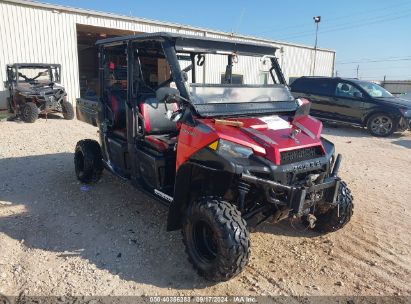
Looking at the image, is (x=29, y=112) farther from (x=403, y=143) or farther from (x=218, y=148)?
(x=403, y=143)

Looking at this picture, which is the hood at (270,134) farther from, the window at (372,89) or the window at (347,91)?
the window at (372,89)

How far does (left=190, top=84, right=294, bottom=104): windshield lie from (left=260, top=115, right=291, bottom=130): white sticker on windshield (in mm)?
347

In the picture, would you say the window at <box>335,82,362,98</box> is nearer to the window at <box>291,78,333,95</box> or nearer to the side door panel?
the side door panel

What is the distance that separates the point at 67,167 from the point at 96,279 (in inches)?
143

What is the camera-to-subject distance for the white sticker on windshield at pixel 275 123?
11.8 ft

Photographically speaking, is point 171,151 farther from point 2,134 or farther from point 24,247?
point 2,134

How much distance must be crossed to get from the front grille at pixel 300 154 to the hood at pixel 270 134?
0.04 m

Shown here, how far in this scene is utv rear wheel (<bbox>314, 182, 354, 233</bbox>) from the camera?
3.89 meters

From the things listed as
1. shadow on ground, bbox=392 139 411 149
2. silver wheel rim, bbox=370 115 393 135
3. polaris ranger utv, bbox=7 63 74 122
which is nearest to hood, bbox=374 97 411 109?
silver wheel rim, bbox=370 115 393 135

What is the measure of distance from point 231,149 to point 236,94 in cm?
101

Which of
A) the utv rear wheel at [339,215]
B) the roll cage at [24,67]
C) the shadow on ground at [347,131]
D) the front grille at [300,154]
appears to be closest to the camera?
the front grille at [300,154]

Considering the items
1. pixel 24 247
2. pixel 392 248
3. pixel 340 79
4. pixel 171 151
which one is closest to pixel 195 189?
pixel 171 151

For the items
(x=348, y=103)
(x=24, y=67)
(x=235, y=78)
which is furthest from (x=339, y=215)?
(x=24, y=67)

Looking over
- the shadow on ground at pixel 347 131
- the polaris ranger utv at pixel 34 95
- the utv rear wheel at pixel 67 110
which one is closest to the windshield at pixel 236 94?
the shadow on ground at pixel 347 131
